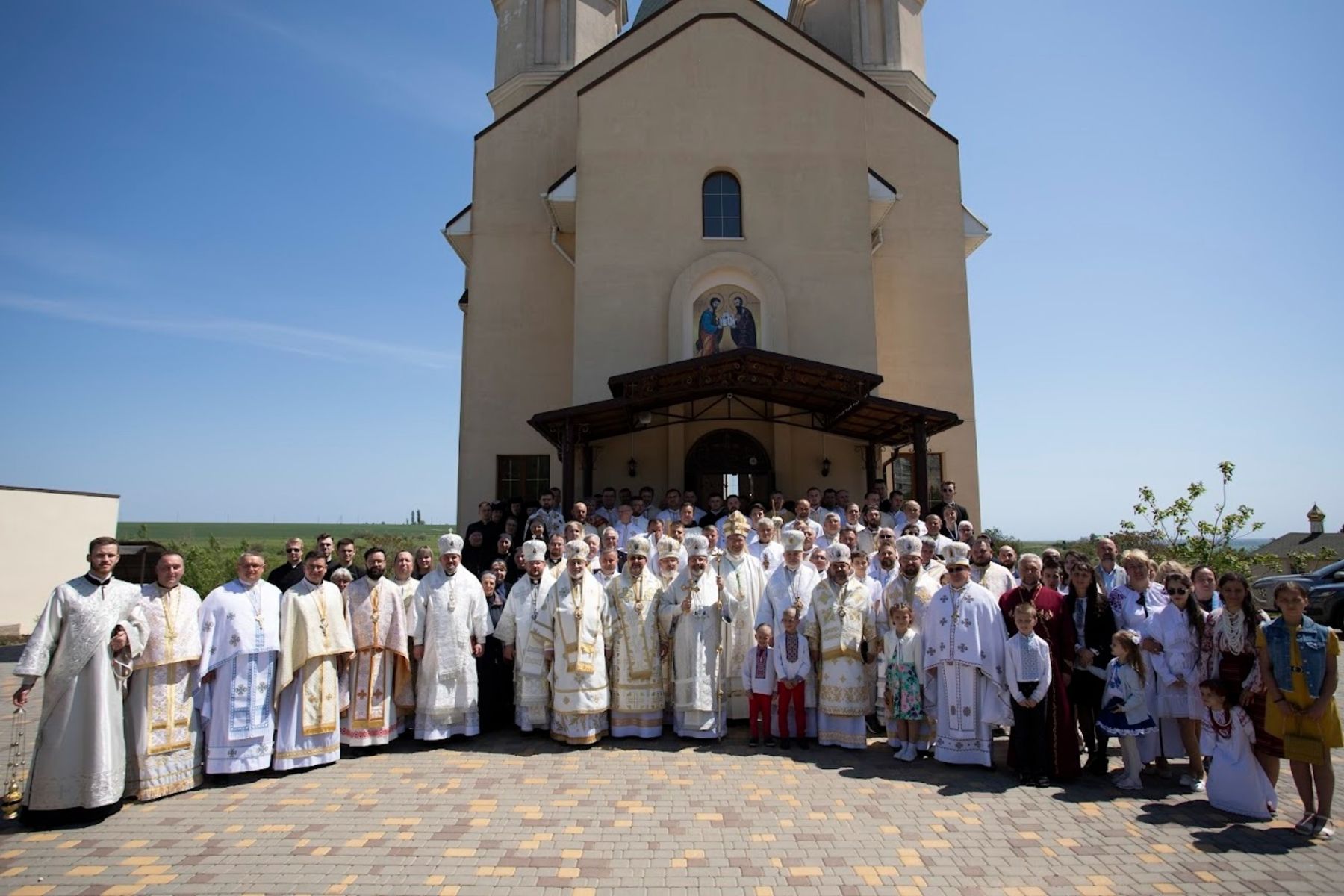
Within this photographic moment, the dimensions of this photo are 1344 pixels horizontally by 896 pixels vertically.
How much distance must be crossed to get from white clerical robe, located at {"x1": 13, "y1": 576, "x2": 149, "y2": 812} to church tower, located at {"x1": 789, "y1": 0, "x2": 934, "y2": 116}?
21.6 m

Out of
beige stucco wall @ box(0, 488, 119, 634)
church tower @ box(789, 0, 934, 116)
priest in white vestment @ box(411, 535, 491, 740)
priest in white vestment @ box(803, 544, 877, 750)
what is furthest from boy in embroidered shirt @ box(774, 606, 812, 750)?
church tower @ box(789, 0, 934, 116)

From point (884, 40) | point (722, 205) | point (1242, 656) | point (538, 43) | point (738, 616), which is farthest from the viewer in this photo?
point (538, 43)

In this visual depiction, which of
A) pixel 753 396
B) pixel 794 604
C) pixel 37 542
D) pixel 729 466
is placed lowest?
pixel 794 604

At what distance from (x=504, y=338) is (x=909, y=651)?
13.2 m

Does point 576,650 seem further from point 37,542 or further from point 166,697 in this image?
point 37,542

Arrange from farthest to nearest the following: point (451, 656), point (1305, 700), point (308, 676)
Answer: point (451, 656)
point (308, 676)
point (1305, 700)

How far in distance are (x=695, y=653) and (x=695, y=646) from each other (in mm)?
72

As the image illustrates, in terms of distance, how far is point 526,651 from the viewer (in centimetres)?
794

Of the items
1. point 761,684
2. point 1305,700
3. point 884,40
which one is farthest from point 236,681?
point 884,40

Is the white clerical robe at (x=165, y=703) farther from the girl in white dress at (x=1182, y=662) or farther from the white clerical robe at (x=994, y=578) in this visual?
the girl in white dress at (x=1182, y=662)

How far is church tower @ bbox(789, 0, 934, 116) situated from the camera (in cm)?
2173

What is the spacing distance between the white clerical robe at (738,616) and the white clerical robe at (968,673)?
197 centimetres

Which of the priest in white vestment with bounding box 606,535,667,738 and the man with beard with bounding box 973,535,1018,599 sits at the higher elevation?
the man with beard with bounding box 973,535,1018,599

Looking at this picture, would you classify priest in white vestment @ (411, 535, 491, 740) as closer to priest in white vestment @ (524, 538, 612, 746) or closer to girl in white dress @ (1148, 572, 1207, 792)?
priest in white vestment @ (524, 538, 612, 746)
